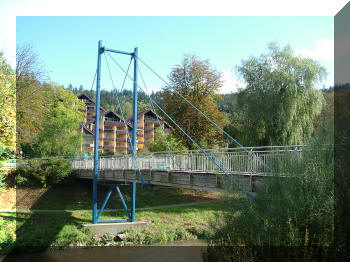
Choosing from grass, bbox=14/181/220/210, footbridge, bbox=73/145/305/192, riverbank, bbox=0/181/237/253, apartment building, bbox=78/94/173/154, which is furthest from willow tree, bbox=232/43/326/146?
apartment building, bbox=78/94/173/154

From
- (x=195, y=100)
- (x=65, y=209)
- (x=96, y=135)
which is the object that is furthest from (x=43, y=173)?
(x=195, y=100)

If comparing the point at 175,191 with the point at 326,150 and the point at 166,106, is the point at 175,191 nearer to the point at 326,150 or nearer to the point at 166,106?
the point at 166,106

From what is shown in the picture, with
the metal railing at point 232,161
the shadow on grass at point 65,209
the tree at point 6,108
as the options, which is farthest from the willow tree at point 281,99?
the tree at point 6,108

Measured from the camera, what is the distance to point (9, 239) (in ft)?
51.0

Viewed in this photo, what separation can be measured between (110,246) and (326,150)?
11797mm

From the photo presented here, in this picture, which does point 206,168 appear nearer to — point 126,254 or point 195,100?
point 126,254

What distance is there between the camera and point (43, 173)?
24.5m

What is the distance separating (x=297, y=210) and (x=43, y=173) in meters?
20.7

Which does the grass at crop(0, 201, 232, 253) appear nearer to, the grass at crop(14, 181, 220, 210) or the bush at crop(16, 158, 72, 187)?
the grass at crop(14, 181, 220, 210)

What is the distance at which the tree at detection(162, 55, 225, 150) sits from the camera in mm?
26672

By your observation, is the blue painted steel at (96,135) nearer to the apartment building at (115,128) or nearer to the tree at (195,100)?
the tree at (195,100)

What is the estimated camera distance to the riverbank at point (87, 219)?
16.5 metres

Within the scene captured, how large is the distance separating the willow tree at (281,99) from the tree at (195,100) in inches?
224

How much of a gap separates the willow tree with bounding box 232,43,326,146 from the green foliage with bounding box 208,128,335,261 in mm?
11400
